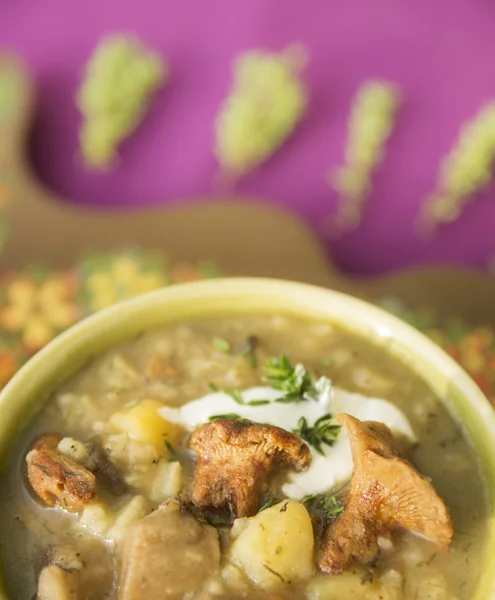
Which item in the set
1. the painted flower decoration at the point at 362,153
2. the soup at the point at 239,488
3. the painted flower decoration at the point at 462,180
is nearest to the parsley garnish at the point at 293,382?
the soup at the point at 239,488

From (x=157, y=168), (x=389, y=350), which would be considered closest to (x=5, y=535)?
(x=389, y=350)

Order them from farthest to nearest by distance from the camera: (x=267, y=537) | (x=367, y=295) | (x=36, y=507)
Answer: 1. (x=367, y=295)
2. (x=36, y=507)
3. (x=267, y=537)

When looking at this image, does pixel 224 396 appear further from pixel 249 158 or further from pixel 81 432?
pixel 249 158

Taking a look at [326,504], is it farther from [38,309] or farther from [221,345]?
[38,309]

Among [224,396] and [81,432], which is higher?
[224,396]

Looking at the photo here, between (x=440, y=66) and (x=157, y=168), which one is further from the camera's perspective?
(x=440, y=66)

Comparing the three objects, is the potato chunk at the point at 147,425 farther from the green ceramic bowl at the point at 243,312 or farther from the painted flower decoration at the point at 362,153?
the painted flower decoration at the point at 362,153
